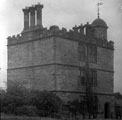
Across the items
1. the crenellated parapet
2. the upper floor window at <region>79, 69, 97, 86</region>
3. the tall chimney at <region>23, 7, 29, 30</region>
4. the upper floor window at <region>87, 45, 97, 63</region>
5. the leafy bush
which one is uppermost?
the tall chimney at <region>23, 7, 29, 30</region>

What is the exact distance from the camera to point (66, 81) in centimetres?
3275

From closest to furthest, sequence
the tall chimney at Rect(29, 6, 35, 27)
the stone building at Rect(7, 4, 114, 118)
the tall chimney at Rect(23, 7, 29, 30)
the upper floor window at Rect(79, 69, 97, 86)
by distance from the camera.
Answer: the stone building at Rect(7, 4, 114, 118), the upper floor window at Rect(79, 69, 97, 86), the tall chimney at Rect(29, 6, 35, 27), the tall chimney at Rect(23, 7, 29, 30)

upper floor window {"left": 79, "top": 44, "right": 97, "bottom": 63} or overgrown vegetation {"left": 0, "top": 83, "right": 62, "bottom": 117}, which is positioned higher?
upper floor window {"left": 79, "top": 44, "right": 97, "bottom": 63}

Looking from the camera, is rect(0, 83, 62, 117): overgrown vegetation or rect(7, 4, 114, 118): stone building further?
rect(7, 4, 114, 118): stone building

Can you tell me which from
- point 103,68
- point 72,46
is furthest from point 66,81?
point 103,68

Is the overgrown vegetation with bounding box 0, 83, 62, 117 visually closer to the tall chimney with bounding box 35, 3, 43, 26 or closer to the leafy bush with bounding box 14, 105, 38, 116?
the leafy bush with bounding box 14, 105, 38, 116

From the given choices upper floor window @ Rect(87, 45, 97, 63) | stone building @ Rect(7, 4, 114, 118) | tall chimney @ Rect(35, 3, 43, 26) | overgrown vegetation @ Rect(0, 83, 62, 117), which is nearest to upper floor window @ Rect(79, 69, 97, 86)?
stone building @ Rect(7, 4, 114, 118)

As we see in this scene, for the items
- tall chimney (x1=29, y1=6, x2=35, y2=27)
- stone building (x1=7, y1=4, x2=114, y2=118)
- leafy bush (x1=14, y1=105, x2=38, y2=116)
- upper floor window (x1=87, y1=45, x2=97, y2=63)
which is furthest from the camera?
upper floor window (x1=87, y1=45, x2=97, y2=63)

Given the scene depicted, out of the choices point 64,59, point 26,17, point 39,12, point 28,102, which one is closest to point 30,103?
point 28,102

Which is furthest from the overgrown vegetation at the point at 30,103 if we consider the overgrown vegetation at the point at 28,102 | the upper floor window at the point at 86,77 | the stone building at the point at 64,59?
the upper floor window at the point at 86,77

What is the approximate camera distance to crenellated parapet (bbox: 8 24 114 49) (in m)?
32.7

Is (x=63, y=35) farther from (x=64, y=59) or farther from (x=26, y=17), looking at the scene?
(x=26, y=17)

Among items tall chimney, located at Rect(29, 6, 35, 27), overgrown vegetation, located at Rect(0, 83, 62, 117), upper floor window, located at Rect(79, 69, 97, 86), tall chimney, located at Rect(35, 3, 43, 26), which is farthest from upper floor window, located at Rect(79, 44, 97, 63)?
overgrown vegetation, located at Rect(0, 83, 62, 117)

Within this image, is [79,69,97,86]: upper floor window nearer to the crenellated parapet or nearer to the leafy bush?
the crenellated parapet
